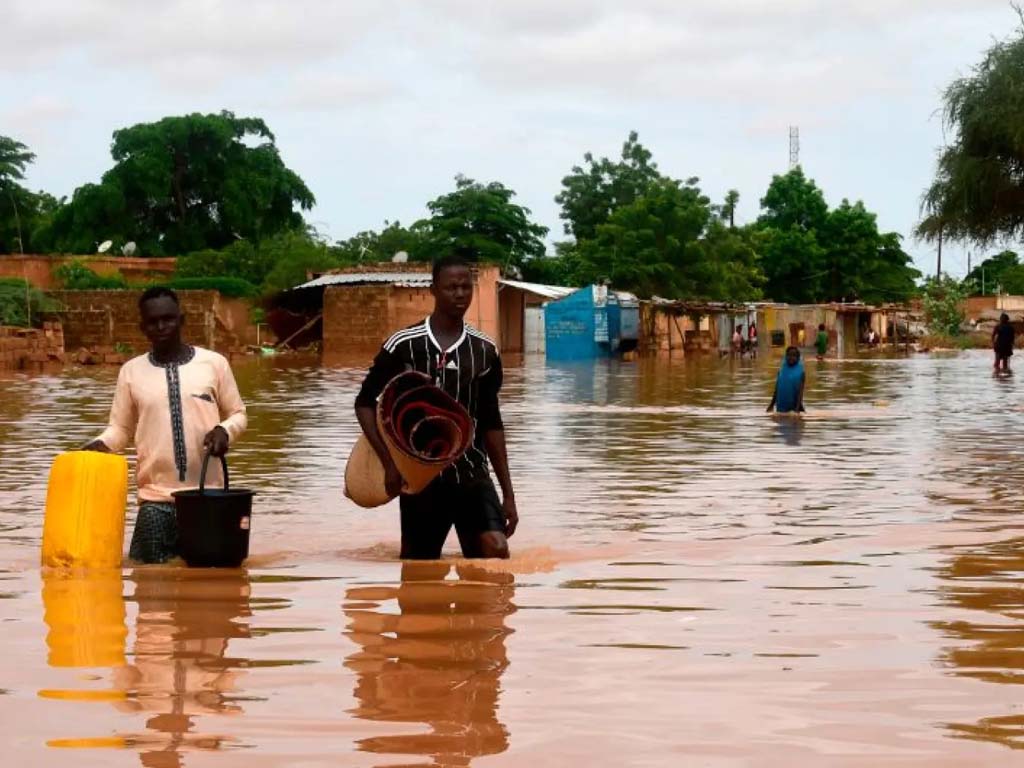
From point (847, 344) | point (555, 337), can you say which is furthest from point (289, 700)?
point (847, 344)

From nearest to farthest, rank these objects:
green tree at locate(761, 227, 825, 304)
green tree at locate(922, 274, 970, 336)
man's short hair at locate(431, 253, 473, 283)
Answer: man's short hair at locate(431, 253, 473, 283), green tree at locate(922, 274, 970, 336), green tree at locate(761, 227, 825, 304)

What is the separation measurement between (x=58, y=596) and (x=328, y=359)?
4021 centimetres

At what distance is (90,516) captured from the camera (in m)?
7.18

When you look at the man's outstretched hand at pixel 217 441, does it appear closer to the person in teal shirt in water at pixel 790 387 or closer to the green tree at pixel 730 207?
the person in teal shirt in water at pixel 790 387

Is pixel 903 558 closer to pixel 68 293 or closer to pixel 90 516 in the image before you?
pixel 90 516

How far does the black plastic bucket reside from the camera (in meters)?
6.94

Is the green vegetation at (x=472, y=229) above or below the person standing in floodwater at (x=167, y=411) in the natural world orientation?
above

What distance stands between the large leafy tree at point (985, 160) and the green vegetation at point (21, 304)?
23.4 metres

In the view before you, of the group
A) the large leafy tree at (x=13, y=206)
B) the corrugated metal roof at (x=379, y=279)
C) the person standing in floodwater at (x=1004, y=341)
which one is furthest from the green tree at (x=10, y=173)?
the person standing in floodwater at (x=1004, y=341)

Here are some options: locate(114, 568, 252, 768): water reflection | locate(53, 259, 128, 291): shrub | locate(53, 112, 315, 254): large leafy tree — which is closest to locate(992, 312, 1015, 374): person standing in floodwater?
locate(53, 259, 128, 291): shrub

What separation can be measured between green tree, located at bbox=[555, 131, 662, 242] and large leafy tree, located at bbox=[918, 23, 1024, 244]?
56.5 metres

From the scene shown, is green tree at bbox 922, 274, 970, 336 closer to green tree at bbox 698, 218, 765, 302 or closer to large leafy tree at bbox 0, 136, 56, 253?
green tree at bbox 698, 218, 765, 302

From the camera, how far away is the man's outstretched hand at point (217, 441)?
6914 mm

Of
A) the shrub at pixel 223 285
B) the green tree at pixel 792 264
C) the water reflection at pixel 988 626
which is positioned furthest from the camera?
the green tree at pixel 792 264
